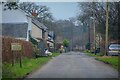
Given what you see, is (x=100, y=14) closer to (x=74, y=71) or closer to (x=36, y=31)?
(x=36, y=31)

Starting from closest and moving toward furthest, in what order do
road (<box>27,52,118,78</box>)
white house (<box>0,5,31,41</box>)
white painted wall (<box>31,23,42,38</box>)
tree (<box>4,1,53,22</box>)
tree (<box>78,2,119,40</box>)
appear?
road (<box>27,52,118,78</box>)
white house (<box>0,5,31,41</box>)
tree (<box>78,2,119,40</box>)
white painted wall (<box>31,23,42,38</box>)
tree (<box>4,1,53,22</box>)

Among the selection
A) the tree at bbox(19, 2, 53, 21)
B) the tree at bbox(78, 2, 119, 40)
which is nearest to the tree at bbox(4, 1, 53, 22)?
the tree at bbox(19, 2, 53, 21)

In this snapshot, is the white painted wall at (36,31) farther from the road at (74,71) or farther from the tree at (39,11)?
the road at (74,71)

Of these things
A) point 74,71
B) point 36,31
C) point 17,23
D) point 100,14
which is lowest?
point 74,71

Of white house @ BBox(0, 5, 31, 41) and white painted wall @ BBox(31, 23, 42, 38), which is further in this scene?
white painted wall @ BBox(31, 23, 42, 38)

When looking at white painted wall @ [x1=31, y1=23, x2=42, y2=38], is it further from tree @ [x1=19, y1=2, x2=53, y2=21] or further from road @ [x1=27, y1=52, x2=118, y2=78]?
road @ [x1=27, y1=52, x2=118, y2=78]

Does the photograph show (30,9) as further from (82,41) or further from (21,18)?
(82,41)

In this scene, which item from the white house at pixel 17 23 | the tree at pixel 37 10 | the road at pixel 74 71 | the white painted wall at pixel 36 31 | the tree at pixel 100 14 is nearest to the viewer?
the road at pixel 74 71

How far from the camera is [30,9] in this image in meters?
91.4

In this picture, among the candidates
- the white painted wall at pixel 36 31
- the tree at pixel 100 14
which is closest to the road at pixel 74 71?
the tree at pixel 100 14

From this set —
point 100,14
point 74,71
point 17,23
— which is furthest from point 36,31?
point 74,71

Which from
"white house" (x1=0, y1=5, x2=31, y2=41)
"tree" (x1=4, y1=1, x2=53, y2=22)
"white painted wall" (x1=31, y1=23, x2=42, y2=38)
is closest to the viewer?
"white house" (x1=0, y1=5, x2=31, y2=41)

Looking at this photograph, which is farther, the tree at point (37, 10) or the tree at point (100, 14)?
the tree at point (37, 10)

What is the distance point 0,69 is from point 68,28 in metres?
79.5
